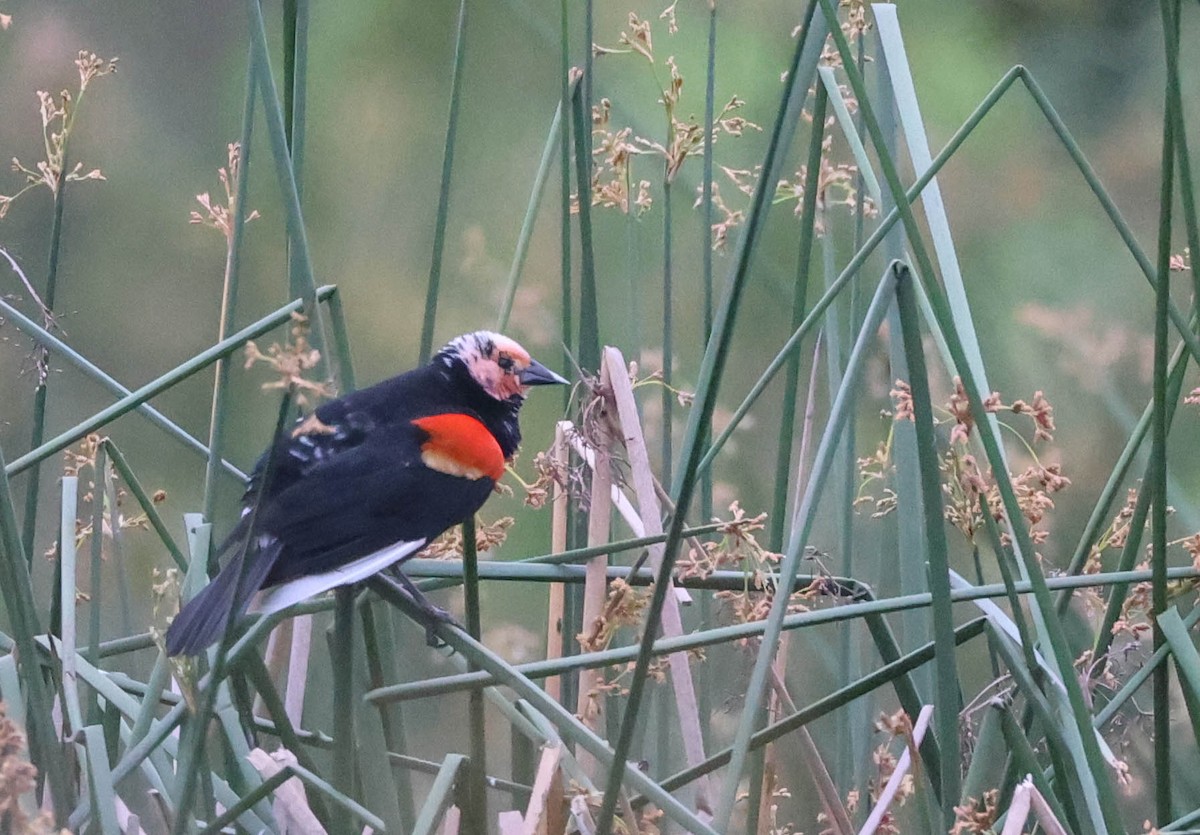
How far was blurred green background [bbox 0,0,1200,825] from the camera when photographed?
1.46 meters

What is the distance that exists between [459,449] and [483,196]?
0.80 metres

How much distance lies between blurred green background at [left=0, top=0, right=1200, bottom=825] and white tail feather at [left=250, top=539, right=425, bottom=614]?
0.69 metres

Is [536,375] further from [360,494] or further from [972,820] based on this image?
[972,820]

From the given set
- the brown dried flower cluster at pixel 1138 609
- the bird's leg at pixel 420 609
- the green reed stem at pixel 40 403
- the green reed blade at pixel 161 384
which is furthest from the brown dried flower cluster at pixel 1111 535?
the green reed stem at pixel 40 403

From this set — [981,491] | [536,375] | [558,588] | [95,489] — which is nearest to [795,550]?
[981,491]

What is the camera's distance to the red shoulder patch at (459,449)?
84 centimetres

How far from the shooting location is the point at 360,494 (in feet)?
2.58

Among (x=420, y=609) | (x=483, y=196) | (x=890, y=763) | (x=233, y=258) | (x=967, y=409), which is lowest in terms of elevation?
(x=890, y=763)

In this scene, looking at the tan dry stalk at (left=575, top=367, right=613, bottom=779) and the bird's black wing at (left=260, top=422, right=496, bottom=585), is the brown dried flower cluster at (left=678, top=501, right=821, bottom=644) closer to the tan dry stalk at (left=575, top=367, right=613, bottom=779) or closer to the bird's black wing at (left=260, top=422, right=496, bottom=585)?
the tan dry stalk at (left=575, top=367, right=613, bottom=779)

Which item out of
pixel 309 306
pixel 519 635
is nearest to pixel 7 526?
pixel 309 306

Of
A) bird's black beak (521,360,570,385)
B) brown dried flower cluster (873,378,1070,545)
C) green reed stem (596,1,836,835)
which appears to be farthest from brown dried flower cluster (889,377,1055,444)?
bird's black beak (521,360,570,385)

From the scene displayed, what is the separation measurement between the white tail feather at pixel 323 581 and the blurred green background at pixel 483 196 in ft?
2.25

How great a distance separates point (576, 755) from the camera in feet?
2.42

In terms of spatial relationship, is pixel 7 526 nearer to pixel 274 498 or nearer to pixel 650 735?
pixel 274 498
